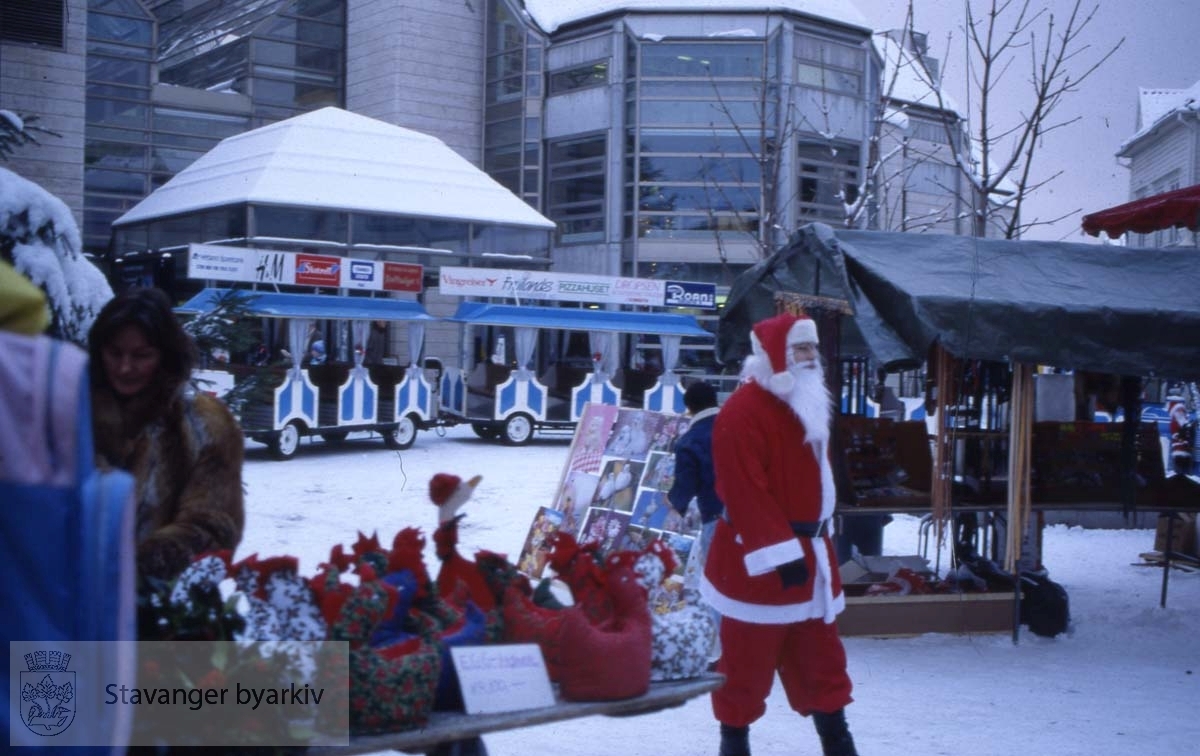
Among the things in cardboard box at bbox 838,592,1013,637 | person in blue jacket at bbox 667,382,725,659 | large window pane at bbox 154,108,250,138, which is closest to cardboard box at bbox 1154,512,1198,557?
cardboard box at bbox 838,592,1013,637

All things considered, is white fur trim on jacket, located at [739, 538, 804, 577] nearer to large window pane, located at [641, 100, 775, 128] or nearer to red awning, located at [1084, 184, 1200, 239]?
red awning, located at [1084, 184, 1200, 239]

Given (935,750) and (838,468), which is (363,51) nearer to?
(838,468)

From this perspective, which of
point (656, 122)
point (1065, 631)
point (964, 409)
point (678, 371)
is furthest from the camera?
point (656, 122)

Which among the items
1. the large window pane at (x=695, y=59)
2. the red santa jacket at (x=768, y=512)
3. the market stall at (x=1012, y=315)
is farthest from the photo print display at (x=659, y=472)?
the large window pane at (x=695, y=59)

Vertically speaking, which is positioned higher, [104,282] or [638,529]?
[104,282]

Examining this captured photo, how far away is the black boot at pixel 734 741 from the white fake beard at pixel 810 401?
1.10 meters

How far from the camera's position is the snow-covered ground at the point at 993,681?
209 inches

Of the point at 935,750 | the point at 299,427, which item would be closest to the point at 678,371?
the point at 299,427

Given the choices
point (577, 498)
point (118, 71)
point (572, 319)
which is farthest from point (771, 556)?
point (118, 71)

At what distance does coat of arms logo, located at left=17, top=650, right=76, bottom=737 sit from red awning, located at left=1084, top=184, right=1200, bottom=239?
818cm

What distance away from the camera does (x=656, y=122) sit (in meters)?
32.8

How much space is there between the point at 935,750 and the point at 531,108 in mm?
31691

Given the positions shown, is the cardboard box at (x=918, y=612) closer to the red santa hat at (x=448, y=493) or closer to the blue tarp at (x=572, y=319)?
the red santa hat at (x=448, y=493)

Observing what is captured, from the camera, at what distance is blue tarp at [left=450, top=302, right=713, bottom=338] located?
20031 mm
